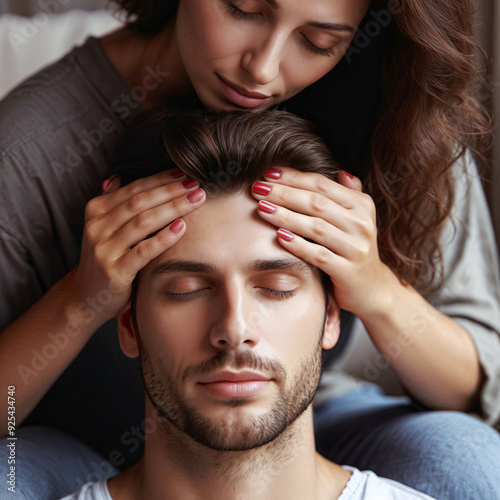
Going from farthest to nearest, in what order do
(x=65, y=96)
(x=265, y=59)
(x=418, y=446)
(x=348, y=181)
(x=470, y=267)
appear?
1. (x=470, y=267)
2. (x=65, y=96)
3. (x=418, y=446)
4. (x=348, y=181)
5. (x=265, y=59)

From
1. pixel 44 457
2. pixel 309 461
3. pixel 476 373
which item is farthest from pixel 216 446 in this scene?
pixel 476 373

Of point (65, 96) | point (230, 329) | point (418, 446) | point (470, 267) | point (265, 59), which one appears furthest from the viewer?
point (470, 267)

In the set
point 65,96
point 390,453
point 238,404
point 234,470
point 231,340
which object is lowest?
point 390,453

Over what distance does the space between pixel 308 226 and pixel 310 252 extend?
1.8 inches

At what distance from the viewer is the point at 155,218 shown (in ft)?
4.00

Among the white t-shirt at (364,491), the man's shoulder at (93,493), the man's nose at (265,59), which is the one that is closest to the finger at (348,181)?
the man's nose at (265,59)

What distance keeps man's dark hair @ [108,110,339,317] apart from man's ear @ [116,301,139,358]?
0.05m

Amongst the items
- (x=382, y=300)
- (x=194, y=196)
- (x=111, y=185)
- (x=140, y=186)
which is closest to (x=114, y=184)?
(x=111, y=185)

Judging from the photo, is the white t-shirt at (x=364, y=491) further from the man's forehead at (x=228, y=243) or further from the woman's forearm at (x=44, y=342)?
the man's forehead at (x=228, y=243)

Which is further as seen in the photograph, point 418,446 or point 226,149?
point 418,446

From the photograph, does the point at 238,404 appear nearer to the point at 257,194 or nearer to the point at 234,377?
the point at 234,377

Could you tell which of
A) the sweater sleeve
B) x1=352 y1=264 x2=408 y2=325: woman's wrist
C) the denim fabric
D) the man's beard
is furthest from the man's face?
the sweater sleeve

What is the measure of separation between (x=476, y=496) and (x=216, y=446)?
543 millimetres

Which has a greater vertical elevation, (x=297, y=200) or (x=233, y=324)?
(x=297, y=200)
